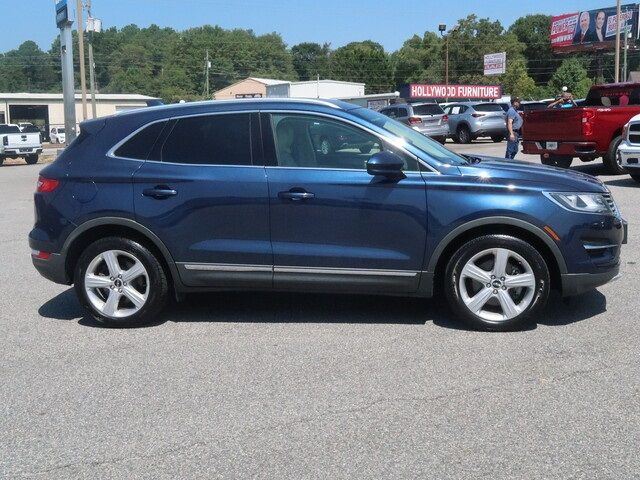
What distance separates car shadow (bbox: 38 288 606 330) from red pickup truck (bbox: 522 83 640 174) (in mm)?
9195

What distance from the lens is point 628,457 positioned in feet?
11.9

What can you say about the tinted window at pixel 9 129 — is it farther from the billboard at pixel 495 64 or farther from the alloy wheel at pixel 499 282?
the billboard at pixel 495 64

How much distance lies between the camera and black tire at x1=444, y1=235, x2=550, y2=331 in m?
5.50

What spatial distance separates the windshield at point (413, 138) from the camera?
578 cm

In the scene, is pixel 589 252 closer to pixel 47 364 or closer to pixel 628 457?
pixel 628 457

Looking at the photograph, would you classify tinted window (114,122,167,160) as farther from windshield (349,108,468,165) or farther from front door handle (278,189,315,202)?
windshield (349,108,468,165)

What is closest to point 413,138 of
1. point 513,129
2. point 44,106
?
point 513,129

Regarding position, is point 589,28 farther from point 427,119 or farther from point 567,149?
point 567,149

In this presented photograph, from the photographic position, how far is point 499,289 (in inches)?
219

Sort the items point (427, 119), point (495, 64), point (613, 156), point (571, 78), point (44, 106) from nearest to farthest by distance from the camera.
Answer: point (613, 156), point (427, 119), point (495, 64), point (44, 106), point (571, 78)

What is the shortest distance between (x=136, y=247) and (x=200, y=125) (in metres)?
1.09

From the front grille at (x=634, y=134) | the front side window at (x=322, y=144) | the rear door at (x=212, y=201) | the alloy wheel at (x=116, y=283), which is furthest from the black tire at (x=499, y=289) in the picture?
the front grille at (x=634, y=134)

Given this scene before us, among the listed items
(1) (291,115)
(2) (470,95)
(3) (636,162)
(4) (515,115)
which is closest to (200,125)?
(1) (291,115)

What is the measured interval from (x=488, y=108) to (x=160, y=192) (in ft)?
81.3
